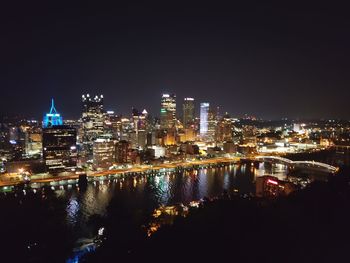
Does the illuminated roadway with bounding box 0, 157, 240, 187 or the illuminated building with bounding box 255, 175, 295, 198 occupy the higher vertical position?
the illuminated building with bounding box 255, 175, 295, 198

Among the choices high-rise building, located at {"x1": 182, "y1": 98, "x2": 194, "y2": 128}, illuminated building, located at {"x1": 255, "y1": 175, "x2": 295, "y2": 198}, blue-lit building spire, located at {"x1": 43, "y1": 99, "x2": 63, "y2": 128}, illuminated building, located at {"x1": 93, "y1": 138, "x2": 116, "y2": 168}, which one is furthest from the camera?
high-rise building, located at {"x1": 182, "y1": 98, "x2": 194, "y2": 128}

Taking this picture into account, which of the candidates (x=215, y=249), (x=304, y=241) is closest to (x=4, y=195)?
(x=215, y=249)

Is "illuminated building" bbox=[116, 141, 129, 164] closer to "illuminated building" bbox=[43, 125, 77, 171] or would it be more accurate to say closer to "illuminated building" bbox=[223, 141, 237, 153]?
"illuminated building" bbox=[43, 125, 77, 171]

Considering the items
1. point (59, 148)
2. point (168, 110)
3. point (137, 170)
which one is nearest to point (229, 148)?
point (137, 170)

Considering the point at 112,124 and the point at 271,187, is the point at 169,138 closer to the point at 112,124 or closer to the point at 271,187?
the point at 112,124

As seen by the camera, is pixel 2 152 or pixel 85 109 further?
pixel 85 109

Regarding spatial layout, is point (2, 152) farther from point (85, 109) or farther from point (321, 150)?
point (321, 150)

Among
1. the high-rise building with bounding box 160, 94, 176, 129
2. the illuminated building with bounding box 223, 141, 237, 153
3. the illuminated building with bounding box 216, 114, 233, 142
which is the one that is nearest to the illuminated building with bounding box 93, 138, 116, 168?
the illuminated building with bounding box 223, 141, 237, 153

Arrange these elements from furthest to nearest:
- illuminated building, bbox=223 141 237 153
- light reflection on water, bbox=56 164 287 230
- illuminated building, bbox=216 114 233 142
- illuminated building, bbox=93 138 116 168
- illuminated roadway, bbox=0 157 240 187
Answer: illuminated building, bbox=216 114 233 142
illuminated building, bbox=223 141 237 153
illuminated building, bbox=93 138 116 168
illuminated roadway, bbox=0 157 240 187
light reflection on water, bbox=56 164 287 230
